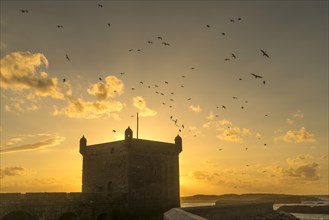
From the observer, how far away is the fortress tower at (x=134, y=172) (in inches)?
1469

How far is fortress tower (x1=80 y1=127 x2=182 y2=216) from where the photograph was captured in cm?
3731

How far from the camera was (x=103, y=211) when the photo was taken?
34.8m

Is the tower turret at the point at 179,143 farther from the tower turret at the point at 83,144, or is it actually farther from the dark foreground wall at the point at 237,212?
the tower turret at the point at 83,144

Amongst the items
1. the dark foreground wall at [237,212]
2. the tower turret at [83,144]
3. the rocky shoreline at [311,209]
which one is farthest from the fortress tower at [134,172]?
the rocky shoreline at [311,209]

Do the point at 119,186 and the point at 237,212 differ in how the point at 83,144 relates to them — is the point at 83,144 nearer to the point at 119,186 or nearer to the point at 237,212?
the point at 119,186

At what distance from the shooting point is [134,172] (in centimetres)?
3766

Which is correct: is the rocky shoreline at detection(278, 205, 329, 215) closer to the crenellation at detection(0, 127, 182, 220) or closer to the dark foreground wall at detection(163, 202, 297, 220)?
the dark foreground wall at detection(163, 202, 297, 220)

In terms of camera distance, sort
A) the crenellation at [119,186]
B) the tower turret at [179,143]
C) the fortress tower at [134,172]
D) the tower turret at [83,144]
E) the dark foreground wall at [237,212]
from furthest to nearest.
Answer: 1. the tower turret at [179,143]
2. the tower turret at [83,144]
3. the fortress tower at [134,172]
4. the crenellation at [119,186]
5. the dark foreground wall at [237,212]

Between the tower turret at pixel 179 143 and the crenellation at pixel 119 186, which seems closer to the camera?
the crenellation at pixel 119 186

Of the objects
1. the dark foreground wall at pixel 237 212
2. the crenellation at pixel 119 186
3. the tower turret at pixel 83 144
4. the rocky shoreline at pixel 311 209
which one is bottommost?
the rocky shoreline at pixel 311 209

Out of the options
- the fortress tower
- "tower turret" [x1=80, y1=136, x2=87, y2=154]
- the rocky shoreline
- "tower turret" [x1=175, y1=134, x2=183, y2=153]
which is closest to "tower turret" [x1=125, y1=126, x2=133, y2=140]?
the fortress tower

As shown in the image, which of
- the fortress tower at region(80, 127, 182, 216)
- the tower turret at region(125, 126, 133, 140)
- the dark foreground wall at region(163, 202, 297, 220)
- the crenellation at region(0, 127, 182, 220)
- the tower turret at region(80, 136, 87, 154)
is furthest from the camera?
the tower turret at region(80, 136, 87, 154)

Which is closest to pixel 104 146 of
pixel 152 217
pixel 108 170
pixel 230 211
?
pixel 108 170

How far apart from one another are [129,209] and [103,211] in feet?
8.75
